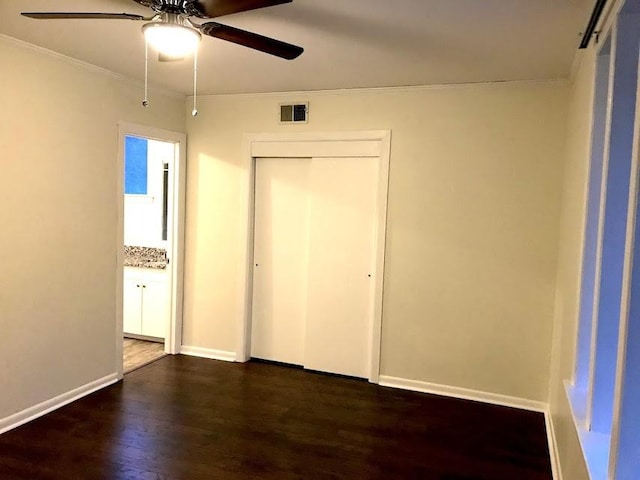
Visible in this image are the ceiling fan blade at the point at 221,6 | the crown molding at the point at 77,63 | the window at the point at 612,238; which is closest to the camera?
the window at the point at 612,238

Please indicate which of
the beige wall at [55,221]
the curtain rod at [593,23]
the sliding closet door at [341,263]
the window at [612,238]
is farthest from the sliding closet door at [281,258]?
the window at [612,238]

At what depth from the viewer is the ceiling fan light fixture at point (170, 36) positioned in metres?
2.09

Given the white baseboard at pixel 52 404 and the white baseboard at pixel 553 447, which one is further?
the white baseboard at pixel 52 404

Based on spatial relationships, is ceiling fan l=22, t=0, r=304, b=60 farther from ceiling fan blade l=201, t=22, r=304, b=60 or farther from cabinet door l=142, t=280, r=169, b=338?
cabinet door l=142, t=280, r=169, b=338

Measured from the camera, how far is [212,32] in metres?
2.23

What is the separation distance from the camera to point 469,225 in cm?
387

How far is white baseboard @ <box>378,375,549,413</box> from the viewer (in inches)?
149

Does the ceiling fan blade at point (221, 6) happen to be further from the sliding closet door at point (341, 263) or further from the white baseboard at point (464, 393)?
the white baseboard at point (464, 393)

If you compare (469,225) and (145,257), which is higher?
(469,225)

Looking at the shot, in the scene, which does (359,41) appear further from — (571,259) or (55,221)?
(55,221)

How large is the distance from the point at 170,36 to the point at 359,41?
46.2 inches

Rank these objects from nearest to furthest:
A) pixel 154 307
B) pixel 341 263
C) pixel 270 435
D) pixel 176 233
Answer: pixel 270 435 < pixel 341 263 < pixel 176 233 < pixel 154 307

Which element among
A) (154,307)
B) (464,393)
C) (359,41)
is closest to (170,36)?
(359,41)

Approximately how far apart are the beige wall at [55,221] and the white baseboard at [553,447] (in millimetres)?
3201
